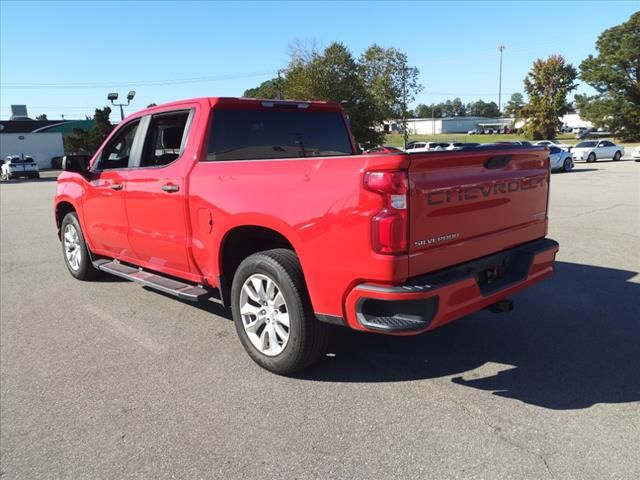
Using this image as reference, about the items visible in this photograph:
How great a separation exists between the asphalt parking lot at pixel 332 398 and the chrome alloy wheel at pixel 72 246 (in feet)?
3.79

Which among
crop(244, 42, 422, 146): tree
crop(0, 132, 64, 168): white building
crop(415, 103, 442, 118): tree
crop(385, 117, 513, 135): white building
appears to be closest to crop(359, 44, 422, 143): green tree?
crop(244, 42, 422, 146): tree

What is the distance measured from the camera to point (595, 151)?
1332 inches

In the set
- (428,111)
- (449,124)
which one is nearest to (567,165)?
(449,124)

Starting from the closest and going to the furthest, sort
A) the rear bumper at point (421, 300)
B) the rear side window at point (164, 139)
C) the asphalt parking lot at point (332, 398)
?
1. the asphalt parking lot at point (332, 398)
2. the rear bumper at point (421, 300)
3. the rear side window at point (164, 139)

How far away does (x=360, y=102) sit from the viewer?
128ft

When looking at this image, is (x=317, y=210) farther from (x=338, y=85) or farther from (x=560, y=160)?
(x=338, y=85)

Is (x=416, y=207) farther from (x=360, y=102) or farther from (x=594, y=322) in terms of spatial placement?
(x=360, y=102)

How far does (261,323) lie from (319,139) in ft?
6.64

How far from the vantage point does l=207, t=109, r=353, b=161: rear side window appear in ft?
14.6

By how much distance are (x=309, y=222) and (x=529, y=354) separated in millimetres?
2079

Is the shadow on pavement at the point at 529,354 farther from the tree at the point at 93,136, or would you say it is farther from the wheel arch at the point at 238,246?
the tree at the point at 93,136

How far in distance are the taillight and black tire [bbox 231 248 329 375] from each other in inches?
30.1

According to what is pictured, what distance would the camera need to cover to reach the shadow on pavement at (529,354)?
138 inches

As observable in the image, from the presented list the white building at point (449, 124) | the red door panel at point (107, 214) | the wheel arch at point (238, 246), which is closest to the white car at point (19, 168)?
the red door panel at point (107, 214)
